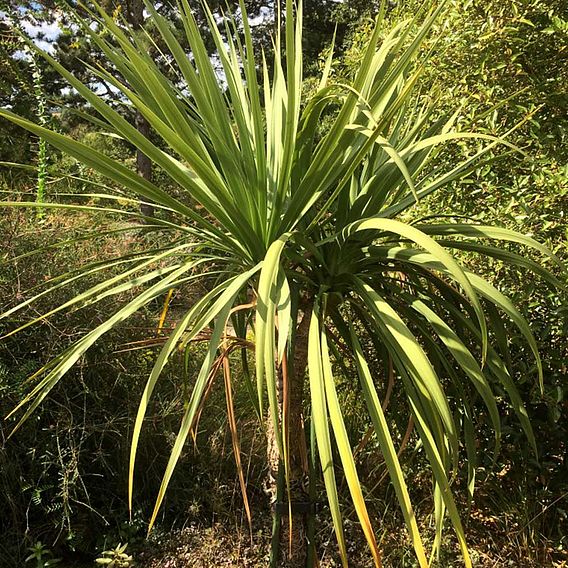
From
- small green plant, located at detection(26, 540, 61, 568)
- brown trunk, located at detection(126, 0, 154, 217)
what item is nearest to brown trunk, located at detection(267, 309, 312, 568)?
small green plant, located at detection(26, 540, 61, 568)

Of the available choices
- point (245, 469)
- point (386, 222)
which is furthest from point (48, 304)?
point (386, 222)

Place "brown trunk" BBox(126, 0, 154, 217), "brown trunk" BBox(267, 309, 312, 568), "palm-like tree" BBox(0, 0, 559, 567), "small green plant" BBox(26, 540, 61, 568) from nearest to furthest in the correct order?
"palm-like tree" BBox(0, 0, 559, 567) → "brown trunk" BBox(267, 309, 312, 568) → "small green plant" BBox(26, 540, 61, 568) → "brown trunk" BBox(126, 0, 154, 217)

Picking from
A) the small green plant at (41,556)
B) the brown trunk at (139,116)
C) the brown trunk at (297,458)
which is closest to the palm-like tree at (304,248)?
the brown trunk at (297,458)

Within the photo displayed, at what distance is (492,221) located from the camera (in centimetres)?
200

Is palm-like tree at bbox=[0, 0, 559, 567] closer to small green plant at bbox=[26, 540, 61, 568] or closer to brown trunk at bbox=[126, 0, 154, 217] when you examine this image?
small green plant at bbox=[26, 540, 61, 568]

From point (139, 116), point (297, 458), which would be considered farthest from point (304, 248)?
point (139, 116)

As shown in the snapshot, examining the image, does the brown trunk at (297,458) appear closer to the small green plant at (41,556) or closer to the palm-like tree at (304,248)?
the palm-like tree at (304,248)

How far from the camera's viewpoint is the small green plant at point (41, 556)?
2.10 metres

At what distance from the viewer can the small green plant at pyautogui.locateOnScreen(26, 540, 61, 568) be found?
82.8 inches

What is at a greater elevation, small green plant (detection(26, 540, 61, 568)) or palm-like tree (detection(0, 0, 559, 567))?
palm-like tree (detection(0, 0, 559, 567))

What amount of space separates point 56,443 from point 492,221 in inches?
80.5

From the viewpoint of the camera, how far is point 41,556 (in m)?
2.21

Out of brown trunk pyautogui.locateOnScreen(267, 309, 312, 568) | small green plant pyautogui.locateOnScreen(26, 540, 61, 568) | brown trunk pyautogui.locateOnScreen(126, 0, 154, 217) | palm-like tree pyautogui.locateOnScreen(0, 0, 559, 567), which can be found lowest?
small green plant pyautogui.locateOnScreen(26, 540, 61, 568)

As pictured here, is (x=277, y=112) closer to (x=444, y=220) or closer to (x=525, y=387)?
(x=444, y=220)
